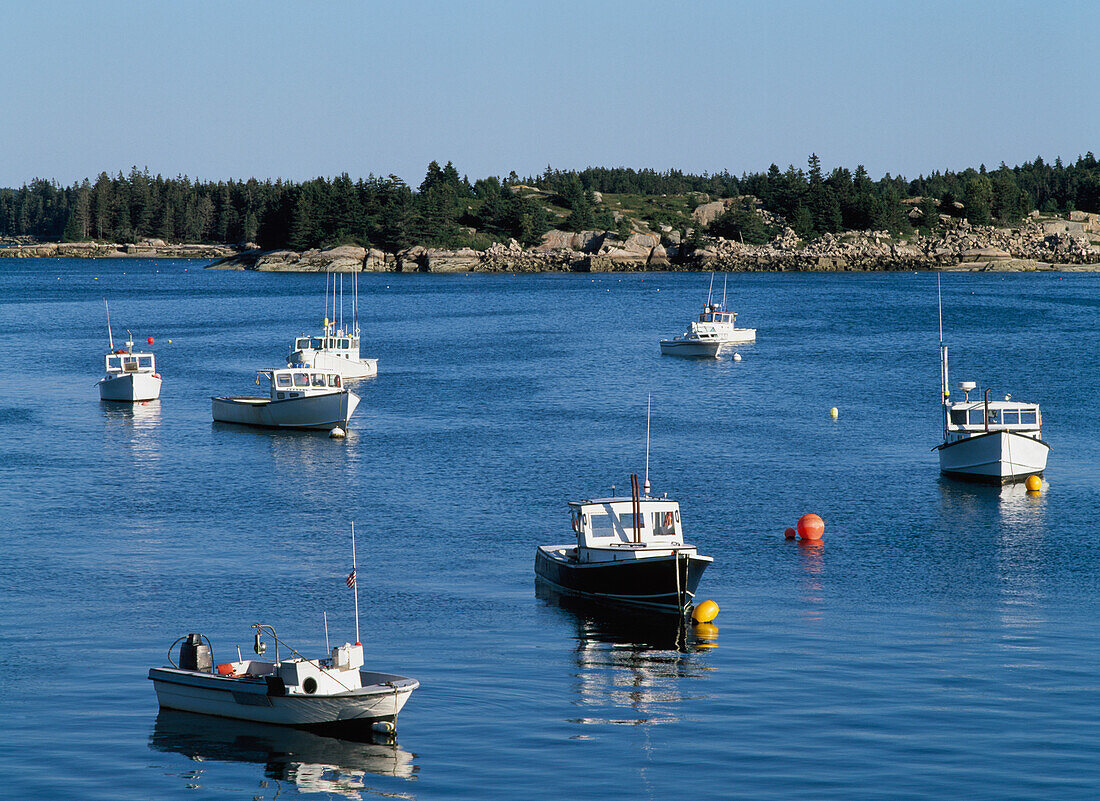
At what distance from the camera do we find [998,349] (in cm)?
10825

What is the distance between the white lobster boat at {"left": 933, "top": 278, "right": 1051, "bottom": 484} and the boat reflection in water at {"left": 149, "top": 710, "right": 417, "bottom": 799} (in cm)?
3529

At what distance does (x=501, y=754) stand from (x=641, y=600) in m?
10.8

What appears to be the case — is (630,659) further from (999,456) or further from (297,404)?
(297,404)

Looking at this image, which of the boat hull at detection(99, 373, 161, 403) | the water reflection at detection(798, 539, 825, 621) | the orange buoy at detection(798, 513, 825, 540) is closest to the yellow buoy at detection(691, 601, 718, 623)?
the water reflection at detection(798, 539, 825, 621)

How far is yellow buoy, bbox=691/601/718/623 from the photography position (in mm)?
33531

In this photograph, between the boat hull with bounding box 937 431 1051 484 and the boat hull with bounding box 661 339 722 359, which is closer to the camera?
the boat hull with bounding box 937 431 1051 484

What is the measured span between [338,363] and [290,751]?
64.7 metres

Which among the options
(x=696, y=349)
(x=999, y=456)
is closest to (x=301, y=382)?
(x=999, y=456)

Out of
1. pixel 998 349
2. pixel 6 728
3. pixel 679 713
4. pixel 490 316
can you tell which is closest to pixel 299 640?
pixel 6 728

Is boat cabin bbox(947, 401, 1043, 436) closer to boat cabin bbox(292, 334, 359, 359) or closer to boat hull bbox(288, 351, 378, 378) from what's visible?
boat hull bbox(288, 351, 378, 378)

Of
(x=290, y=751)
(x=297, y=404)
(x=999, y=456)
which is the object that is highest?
(x=297, y=404)

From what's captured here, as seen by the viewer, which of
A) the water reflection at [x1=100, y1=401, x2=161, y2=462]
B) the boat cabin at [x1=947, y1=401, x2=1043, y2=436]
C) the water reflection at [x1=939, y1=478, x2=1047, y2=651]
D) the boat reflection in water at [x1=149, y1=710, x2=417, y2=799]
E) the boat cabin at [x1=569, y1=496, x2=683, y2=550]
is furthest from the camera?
the water reflection at [x1=100, y1=401, x2=161, y2=462]

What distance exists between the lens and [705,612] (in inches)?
1320

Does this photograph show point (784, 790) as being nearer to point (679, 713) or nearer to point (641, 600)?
point (679, 713)
